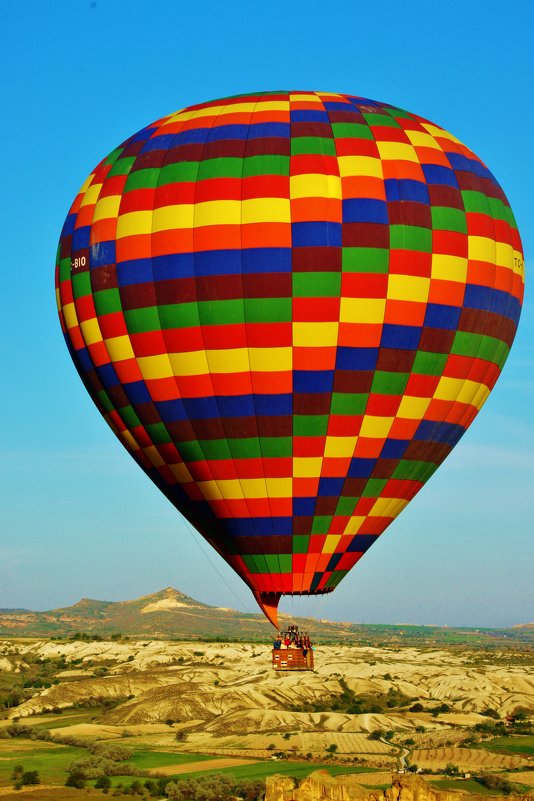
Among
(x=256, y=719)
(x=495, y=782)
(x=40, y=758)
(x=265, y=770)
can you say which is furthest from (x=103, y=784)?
(x=495, y=782)

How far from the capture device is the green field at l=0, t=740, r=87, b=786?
2218 inches

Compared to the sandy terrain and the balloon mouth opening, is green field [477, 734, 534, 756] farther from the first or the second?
the balloon mouth opening

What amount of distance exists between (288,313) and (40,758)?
135ft

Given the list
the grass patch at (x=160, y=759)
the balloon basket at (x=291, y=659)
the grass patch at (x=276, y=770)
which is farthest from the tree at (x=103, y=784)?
the balloon basket at (x=291, y=659)

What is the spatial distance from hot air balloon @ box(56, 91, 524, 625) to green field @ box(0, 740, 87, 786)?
97.5ft

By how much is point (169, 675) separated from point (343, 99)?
216ft

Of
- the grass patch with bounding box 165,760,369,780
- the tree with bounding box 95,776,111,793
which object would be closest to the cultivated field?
the grass patch with bounding box 165,760,369,780

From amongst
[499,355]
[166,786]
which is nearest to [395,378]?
[499,355]

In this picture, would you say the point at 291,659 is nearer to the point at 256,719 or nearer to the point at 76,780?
the point at 76,780

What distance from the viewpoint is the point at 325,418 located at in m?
30.3

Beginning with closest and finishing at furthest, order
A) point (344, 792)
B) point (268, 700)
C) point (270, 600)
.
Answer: point (270, 600) → point (344, 792) → point (268, 700)

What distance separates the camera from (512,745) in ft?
214

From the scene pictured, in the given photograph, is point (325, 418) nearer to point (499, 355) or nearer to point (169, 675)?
point (499, 355)

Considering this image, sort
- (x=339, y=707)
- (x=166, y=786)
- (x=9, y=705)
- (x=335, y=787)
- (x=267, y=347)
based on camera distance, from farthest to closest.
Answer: (x=9, y=705)
(x=339, y=707)
(x=166, y=786)
(x=335, y=787)
(x=267, y=347)
